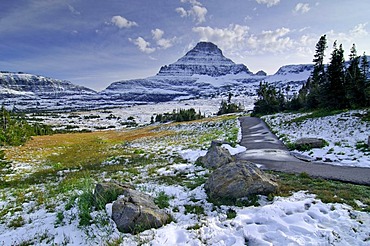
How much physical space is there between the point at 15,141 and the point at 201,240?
179 ft

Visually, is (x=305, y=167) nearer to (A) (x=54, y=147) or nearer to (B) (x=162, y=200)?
(B) (x=162, y=200)

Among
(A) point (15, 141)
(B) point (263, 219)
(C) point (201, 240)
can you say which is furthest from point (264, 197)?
(A) point (15, 141)

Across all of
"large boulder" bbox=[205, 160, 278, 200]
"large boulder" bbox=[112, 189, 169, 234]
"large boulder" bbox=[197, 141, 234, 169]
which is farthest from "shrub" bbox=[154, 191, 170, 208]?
"large boulder" bbox=[197, 141, 234, 169]

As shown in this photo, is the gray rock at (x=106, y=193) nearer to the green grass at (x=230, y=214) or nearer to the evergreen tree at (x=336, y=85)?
the green grass at (x=230, y=214)

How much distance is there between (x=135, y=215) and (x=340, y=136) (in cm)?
1996

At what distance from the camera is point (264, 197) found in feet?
26.3

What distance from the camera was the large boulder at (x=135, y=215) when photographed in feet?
20.4

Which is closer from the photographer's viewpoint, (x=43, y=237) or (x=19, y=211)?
(x=43, y=237)

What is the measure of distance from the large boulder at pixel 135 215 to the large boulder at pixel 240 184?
2.55 m

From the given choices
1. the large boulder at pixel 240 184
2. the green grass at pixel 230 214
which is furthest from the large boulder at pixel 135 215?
the large boulder at pixel 240 184

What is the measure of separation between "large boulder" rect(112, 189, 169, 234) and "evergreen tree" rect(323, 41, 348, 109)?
33174mm

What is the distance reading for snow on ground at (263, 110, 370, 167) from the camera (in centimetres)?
1384

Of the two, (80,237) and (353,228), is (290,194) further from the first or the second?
(80,237)

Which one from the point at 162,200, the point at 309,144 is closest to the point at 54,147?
the point at 162,200
